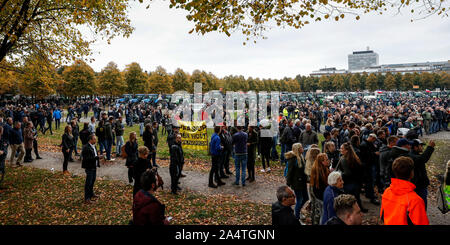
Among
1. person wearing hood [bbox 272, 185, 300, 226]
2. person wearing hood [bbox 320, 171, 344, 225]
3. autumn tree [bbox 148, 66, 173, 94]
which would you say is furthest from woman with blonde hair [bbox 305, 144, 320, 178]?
autumn tree [bbox 148, 66, 173, 94]

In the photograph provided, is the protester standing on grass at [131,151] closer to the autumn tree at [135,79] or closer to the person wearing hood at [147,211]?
the person wearing hood at [147,211]

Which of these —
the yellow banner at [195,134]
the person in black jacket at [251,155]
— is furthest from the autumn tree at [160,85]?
the person in black jacket at [251,155]

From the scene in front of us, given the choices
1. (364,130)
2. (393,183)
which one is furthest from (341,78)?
(393,183)

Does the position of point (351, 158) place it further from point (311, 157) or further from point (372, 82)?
point (372, 82)

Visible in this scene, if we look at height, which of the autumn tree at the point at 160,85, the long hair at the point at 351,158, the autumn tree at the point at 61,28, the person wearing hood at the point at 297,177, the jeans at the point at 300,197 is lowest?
the jeans at the point at 300,197

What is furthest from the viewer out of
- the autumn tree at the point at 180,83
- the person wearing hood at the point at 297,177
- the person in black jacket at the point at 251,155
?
the autumn tree at the point at 180,83

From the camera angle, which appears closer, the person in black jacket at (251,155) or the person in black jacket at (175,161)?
the person in black jacket at (175,161)

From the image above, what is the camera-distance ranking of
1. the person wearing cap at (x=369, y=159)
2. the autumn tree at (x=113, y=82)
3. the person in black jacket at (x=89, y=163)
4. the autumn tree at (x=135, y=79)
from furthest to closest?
the autumn tree at (x=135, y=79) < the autumn tree at (x=113, y=82) < the person in black jacket at (x=89, y=163) < the person wearing cap at (x=369, y=159)

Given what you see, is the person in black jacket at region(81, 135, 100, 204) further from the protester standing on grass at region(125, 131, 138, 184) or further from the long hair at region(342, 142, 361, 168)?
the long hair at region(342, 142, 361, 168)

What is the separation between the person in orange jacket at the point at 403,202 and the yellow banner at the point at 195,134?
9.41m

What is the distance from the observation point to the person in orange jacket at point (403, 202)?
3.06 m

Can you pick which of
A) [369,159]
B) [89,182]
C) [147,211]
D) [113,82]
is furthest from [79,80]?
[147,211]

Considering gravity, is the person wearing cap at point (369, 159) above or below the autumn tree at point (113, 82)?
below
